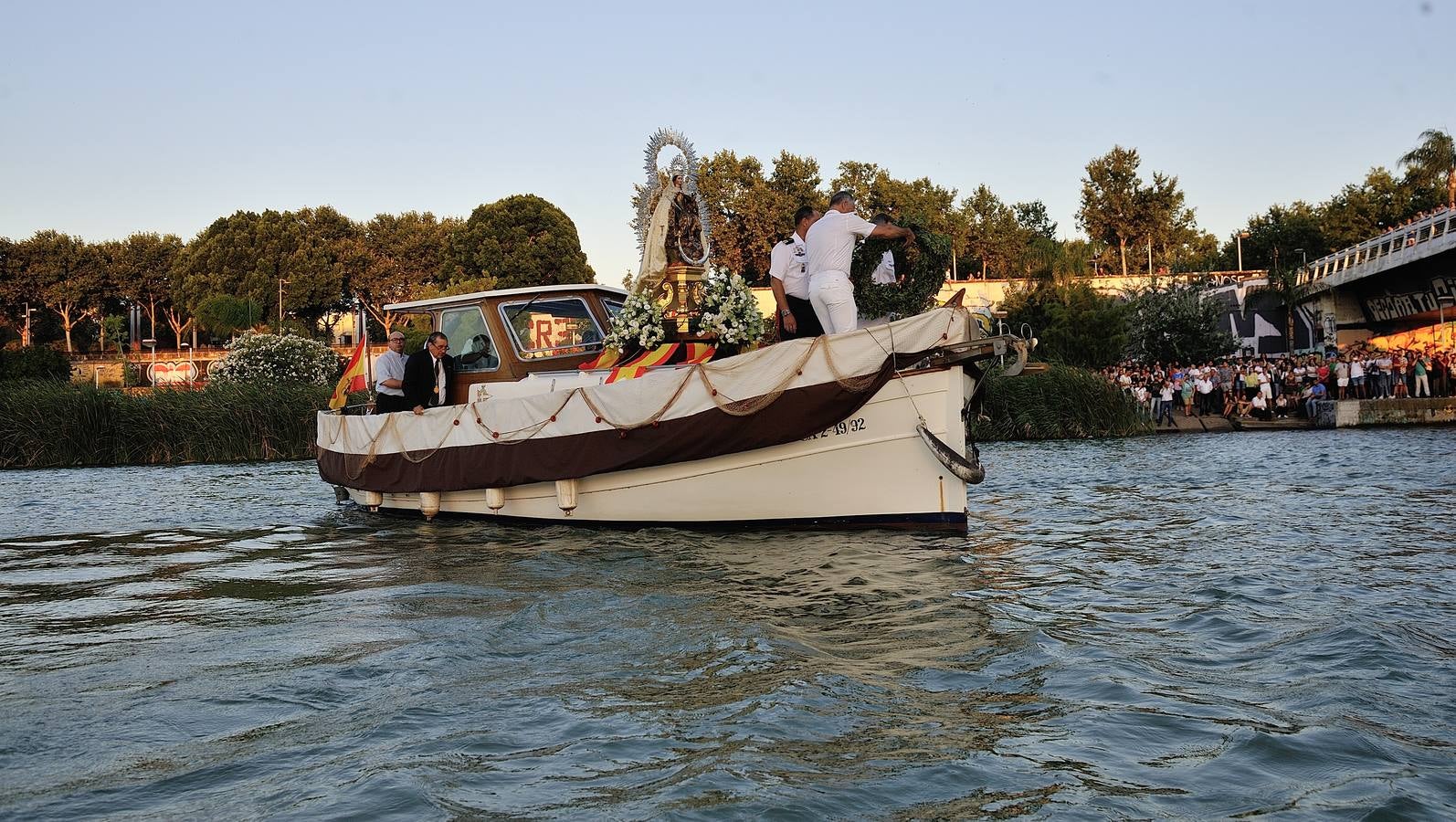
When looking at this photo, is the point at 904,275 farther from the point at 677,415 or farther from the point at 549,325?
the point at 549,325


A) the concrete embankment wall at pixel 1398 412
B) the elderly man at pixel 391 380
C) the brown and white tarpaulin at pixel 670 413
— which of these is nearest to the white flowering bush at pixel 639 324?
the brown and white tarpaulin at pixel 670 413

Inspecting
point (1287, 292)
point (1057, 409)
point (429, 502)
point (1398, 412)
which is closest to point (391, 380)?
point (429, 502)

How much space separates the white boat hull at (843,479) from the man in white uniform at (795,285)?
4.85 feet

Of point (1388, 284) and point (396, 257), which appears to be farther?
point (396, 257)

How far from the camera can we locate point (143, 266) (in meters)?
83.0

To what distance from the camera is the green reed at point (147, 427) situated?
91.4 feet

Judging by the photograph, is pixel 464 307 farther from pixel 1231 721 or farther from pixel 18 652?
pixel 1231 721

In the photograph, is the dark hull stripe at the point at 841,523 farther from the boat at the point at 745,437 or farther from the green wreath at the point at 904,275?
the green wreath at the point at 904,275

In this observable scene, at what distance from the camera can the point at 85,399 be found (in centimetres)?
2844

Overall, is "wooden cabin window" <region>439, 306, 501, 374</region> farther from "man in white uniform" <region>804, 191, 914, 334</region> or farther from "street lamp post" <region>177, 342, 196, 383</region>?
"street lamp post" <region>177, 342, 196, 383</region>

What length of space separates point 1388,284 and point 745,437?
45216mm

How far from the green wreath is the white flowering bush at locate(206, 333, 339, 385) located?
39.4 meters

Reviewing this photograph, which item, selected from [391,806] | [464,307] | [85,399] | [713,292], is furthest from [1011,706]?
[85,399]

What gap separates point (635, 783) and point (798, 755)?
0.67 meters
